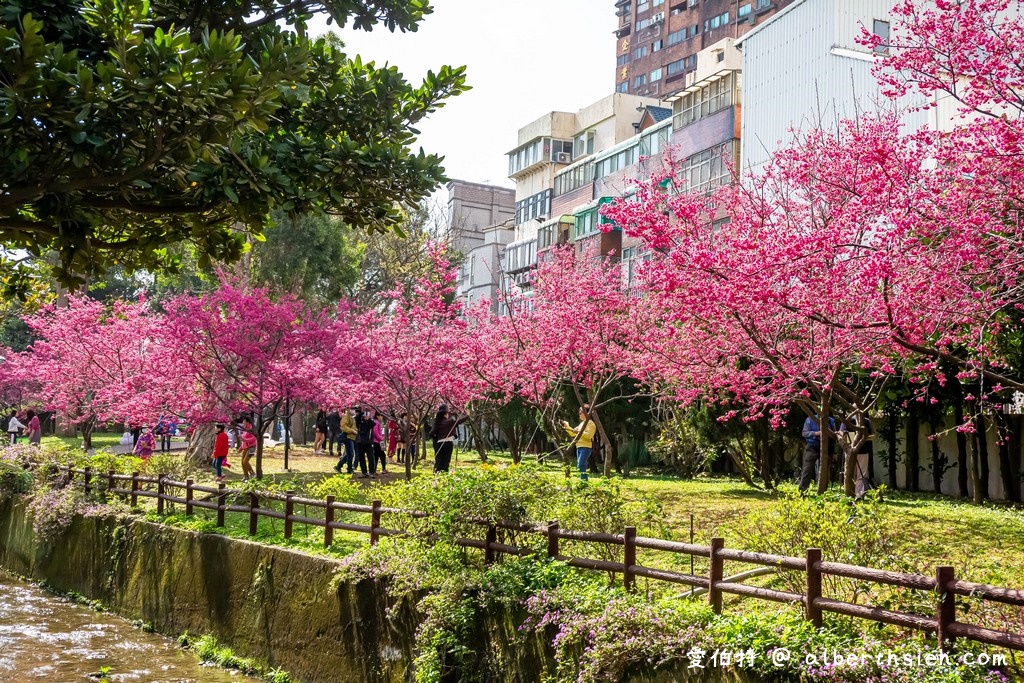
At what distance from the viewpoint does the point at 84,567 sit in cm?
1691

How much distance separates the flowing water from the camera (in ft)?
39.7

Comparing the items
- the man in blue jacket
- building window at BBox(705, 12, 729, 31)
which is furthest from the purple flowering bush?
building window at BBox(705, 12, 729, 31)

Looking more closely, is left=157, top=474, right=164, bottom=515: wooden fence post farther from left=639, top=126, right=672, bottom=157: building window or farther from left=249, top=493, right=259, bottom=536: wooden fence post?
left=639, top=126, right=672, bottom=157: building window

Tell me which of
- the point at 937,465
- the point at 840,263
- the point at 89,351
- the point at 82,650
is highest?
the point at 89,351

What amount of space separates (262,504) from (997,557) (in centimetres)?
964

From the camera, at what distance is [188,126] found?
7.39 meters

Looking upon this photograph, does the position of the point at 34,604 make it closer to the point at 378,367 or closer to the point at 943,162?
the point at 378,367

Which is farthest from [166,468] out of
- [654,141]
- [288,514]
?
[654,141]

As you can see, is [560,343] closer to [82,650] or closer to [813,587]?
[82,650]

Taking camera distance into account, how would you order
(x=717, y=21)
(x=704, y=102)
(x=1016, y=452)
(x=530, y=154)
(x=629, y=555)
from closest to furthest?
(x=629, y=555), (x=1016, y=452), (x=704, y=102), (x=530, y=154), (x=717, y=21)

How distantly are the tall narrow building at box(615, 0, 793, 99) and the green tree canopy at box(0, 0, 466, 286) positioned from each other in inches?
2192

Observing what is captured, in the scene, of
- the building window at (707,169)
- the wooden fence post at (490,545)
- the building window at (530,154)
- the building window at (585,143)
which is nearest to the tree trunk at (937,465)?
the building window at (707,169)

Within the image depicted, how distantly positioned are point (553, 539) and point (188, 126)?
4657mm

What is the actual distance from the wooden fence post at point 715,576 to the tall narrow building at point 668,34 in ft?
192
